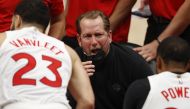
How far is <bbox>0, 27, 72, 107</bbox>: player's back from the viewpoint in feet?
8.73

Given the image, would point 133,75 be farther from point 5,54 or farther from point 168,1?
point 5,54

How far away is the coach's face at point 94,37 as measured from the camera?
339 cm

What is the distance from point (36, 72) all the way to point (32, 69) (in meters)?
0.02

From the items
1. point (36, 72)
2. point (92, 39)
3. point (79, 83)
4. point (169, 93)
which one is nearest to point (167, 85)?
point (169, 93)

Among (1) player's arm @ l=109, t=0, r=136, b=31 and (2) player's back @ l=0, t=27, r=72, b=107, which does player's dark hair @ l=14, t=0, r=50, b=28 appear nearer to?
(2) player's back @ l=0, t=27, r=72, b=107

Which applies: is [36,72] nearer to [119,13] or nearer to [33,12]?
[33,12]

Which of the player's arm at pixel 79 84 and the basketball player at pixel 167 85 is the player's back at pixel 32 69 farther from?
the basketball player at pixel 167 85

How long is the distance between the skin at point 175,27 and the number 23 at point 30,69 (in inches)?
42.5

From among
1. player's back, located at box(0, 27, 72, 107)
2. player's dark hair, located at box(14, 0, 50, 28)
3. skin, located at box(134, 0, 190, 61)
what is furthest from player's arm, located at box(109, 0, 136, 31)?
player's back, located at box(0, 27, 72, 107)

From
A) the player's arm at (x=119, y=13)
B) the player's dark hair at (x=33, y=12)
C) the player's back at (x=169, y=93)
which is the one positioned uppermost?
the player's dark hair at (x=33, y=12)

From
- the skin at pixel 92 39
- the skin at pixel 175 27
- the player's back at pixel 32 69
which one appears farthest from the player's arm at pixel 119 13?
the player's back at pixel 32 69

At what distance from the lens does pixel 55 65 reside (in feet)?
9.04

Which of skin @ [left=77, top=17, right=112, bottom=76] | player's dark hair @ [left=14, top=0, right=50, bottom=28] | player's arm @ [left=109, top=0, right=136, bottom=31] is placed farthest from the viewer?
player's arm @ [left=109, top=0, right=136, bottom=31]

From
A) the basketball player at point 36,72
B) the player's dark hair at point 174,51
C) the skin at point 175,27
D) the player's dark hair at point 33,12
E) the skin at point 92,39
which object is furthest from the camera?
the skin at point 175,27
